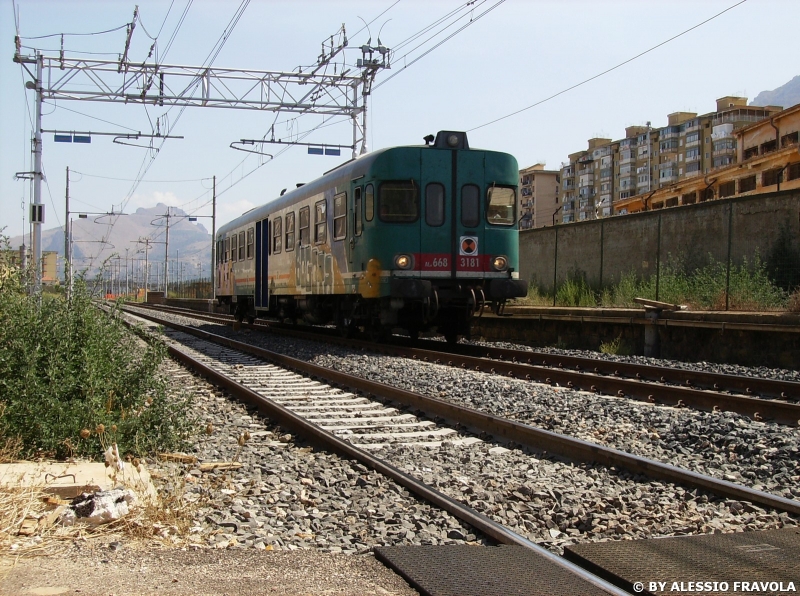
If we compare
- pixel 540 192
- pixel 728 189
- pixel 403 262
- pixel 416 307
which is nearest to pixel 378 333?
pixel 416 307

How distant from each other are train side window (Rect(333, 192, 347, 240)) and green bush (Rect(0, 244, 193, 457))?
7.90m

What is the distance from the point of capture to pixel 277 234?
20.2 metres

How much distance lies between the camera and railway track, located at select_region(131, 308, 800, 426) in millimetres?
7641

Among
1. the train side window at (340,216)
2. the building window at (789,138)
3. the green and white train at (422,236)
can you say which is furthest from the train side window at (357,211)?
the building window at (789,138)

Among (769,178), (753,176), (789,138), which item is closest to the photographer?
(769,178)

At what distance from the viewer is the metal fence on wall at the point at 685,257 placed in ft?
48.8

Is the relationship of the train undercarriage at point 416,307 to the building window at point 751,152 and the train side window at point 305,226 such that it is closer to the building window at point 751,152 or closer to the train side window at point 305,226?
the train side window at point 305,226

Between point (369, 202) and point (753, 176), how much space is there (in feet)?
83.2

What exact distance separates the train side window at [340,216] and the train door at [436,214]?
179 centimetres

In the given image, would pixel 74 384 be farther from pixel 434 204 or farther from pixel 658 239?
pixel 658 239

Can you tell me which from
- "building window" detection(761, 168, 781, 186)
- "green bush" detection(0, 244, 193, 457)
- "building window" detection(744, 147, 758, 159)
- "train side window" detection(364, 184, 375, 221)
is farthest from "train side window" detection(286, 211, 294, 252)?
"building window" detection(744, 147, 758, 159)

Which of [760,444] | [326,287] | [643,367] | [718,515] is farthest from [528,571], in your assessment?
[326,287]

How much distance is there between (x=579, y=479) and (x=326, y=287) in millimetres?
11350

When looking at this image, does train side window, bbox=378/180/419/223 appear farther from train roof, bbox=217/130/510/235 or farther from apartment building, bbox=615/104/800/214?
apartment building, bbox=615/104/800/214
